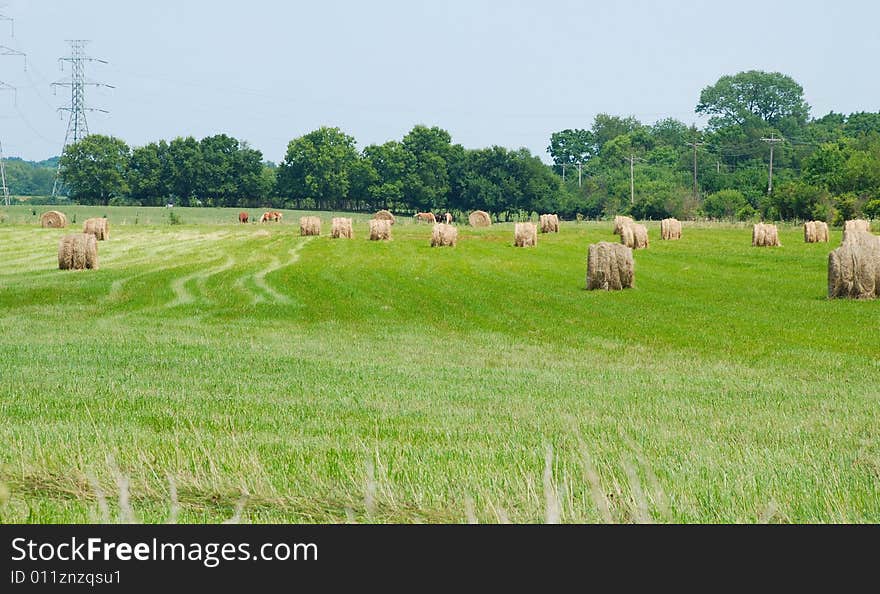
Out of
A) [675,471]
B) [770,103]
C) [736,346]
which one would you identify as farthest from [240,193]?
[675,471]

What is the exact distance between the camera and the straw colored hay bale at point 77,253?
116ft

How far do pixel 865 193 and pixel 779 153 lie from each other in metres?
65.2

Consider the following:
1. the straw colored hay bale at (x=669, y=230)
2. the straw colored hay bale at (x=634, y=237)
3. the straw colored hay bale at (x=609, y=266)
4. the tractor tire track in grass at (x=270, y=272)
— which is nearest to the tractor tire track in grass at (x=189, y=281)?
the tractor tire track in grass at (x=270, y=272)

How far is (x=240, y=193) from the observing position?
501 ft

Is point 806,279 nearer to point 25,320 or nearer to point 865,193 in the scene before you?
point 25,320

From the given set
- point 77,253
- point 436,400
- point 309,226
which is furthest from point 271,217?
point 436,400

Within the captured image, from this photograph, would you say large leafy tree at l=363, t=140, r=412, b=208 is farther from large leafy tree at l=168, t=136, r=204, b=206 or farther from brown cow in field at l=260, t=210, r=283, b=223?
brown cow in field at l=260, t=210, r=283, b=223

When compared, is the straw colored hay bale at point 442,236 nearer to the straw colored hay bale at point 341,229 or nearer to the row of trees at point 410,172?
the straw colored hay bale at point 341,229

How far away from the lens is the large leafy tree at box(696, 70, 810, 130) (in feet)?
561

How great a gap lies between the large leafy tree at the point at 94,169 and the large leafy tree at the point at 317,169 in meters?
25.0

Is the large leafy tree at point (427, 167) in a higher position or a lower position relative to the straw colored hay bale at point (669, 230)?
higher

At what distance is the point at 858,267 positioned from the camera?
25.0 m

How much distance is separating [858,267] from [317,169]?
129822mm
